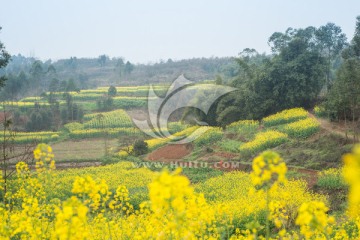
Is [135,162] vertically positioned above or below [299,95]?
below

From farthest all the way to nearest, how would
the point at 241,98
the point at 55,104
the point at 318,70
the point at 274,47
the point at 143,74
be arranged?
the point at 143,74 < the point at 55,104 < the point at 274,47 < the point at 241,98 < the point at 318,70

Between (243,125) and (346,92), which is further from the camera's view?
(243,125)

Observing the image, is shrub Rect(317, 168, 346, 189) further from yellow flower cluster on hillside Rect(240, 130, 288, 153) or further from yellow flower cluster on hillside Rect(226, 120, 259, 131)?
yellow flower cluster on hillside Rect(226, 120, 259, 131)

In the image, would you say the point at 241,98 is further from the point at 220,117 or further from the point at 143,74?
the point at 143,74

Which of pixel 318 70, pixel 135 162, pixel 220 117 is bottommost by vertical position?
pixel 135 162

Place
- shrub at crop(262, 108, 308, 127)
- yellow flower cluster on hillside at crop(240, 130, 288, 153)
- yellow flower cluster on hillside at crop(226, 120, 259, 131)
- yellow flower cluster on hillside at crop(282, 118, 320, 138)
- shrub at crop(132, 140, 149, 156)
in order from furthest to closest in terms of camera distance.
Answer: shrub at crop(132, 140, 149, 156) < yellow flower cluster on hillside at crop(226, 120, 259, 131) < shrub at crop(262, 108, 308, 127) < yellow flower cluster on hillside at crop(282, 118, 320, 138) < yellow flower cluster on hillside at crop(240, 130, 288, 153)

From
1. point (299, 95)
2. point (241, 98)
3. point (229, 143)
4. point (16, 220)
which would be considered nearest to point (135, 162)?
point (229, 143)

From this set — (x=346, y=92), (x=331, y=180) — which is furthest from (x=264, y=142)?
(x=331, y=180)

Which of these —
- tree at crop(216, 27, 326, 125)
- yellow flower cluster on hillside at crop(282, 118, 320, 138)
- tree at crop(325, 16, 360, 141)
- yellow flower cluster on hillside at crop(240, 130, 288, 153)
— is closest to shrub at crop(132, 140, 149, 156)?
tree at crop(216, 27, 326, 125)

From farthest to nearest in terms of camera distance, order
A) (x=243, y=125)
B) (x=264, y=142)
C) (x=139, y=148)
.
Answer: (x=139, y=148) → (x=243, y=125) → (x=264, y=142)

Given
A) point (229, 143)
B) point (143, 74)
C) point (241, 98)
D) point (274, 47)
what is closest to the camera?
point (229, 143)

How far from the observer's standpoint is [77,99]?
217ft

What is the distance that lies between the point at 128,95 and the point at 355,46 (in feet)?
159

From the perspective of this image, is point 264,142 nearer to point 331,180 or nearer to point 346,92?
point 346,92
